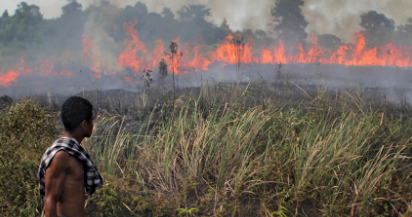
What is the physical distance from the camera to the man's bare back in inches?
73.1

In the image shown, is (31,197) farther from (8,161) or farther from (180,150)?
(180,150)

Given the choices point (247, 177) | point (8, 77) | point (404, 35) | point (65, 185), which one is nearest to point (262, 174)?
point (247, 177)

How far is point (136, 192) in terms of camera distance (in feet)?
12.6

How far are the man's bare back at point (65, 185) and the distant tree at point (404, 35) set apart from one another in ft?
32.1

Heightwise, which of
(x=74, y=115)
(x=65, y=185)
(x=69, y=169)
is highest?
(x=74, y=115)

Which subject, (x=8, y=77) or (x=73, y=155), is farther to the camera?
(x=8, y=77)

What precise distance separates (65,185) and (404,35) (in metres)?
9.99

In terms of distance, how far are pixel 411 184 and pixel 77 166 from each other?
3.71m

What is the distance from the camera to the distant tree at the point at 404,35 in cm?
876

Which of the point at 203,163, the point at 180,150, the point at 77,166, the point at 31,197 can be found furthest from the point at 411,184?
the point at 31,197

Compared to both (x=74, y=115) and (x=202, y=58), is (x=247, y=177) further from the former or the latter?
(x=202, y=58)

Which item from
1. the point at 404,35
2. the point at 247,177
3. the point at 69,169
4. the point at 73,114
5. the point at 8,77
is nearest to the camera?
the point at 69,169

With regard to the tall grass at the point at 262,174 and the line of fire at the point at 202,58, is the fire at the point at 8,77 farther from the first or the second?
the tall grass at the point at 262,174

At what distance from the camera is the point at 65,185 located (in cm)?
193
